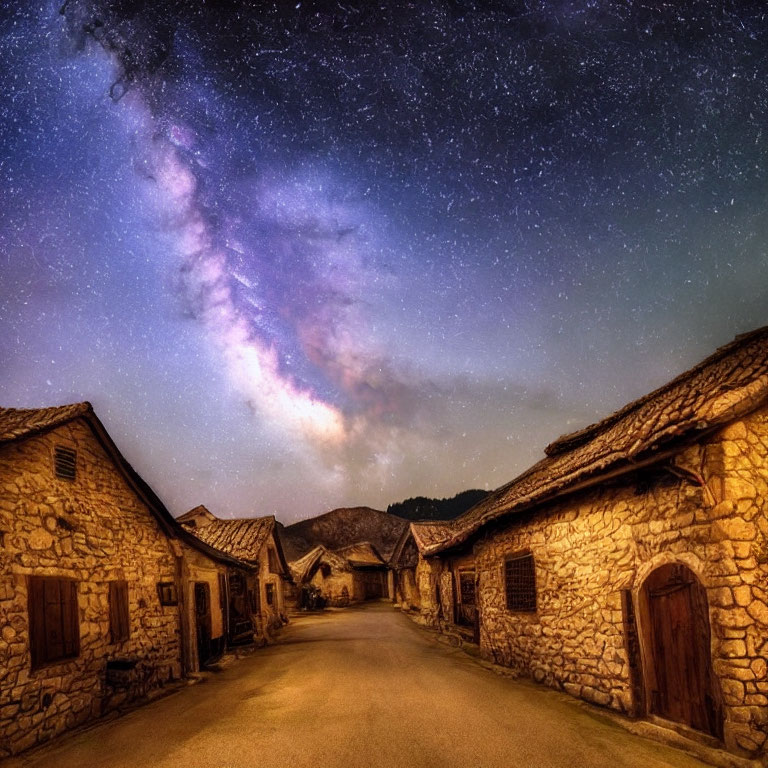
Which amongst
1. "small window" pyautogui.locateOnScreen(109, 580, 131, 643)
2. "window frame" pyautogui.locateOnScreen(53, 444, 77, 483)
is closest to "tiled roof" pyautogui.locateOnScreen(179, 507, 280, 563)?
"small window" pyautogui.locateOnScreen(109, 580, 131, 643)

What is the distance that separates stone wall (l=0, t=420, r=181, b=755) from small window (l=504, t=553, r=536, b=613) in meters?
8.78

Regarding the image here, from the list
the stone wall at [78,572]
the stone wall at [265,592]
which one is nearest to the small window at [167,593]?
the stone wall at [78,572]

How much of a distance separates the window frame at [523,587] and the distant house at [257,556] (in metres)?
11.2

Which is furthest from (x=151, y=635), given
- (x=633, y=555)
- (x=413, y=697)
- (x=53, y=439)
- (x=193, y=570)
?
(x=633, y=555)

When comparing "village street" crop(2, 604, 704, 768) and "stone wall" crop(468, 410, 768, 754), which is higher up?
"stone wall" crop(468, 410, 768, 754)

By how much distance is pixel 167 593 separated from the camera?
13.0 m

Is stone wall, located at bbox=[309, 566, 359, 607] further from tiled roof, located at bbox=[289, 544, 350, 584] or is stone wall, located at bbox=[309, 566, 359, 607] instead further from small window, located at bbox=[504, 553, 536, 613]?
small window, located at bbox=[504, 553, 536, 613]

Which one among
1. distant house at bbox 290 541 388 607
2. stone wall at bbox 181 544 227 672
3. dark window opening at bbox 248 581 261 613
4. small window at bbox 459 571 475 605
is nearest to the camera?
stone wall at bbox 181 544 227 672

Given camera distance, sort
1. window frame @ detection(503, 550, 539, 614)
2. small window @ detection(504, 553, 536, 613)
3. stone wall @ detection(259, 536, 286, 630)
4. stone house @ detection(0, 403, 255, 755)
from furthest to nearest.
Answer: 1. stone wall @ detection(259, 536, 286, 630)
2. small window @ detection(504, 553, 536, 613)
3. window frame @ detection(503, 550, 539, 614)
4. stone house @ detection(0, 403, 255, 755)

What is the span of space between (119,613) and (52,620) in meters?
2.16

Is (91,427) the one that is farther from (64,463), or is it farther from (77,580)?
(77,580)

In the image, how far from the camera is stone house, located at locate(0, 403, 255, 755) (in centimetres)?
833

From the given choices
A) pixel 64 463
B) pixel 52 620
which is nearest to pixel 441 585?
pixel 52 620

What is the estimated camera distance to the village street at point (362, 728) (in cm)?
680
